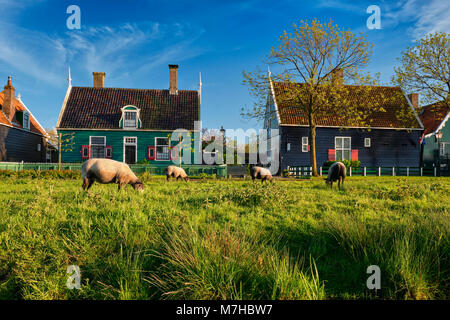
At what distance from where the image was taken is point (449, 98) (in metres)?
23.7

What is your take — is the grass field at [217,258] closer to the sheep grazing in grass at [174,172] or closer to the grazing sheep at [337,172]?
the grazing sheep at [337,172]

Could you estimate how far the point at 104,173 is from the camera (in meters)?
→ 8.92

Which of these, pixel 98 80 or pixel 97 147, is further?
pixel 98 80

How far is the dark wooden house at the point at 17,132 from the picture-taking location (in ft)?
79.8

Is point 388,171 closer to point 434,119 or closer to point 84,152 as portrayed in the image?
point 434,119

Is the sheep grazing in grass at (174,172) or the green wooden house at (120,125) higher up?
the green wooden house at (120,125)

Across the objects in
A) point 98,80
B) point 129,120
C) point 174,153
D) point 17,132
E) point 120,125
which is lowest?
point 174,153

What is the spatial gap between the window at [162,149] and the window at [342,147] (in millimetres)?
18631

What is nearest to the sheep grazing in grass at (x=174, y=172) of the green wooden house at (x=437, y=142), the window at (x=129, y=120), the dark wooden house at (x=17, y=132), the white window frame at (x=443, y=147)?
the window at (x=129, y=120)

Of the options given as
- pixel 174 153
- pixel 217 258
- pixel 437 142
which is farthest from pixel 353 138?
pixel 217 258

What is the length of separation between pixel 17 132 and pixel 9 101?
10.3 feet

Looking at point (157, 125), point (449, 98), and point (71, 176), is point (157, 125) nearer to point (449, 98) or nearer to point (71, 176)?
point (71, 176)
